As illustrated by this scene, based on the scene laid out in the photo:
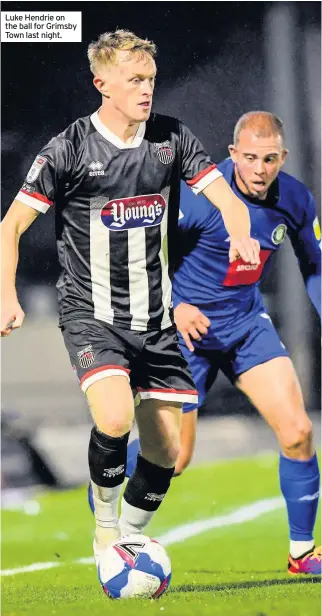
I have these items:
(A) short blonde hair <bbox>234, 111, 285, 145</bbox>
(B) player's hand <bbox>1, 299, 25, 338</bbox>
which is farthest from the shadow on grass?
(A) short blonde hair <bbox>234, 111, 285, 145</bbox>

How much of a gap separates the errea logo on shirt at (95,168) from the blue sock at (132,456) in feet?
4.08

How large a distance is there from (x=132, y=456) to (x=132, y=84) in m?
1.62

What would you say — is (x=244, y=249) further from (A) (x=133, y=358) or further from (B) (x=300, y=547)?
(B) (x=300, y=547)

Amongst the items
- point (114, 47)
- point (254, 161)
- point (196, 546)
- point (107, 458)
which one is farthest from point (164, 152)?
point (196, 546)

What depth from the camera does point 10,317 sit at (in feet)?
11.4

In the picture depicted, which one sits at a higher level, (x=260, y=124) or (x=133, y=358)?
(x=260, y=124)

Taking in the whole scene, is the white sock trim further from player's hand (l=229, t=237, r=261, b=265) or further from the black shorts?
player's hand (l=229, t=237, r=261, b=265)

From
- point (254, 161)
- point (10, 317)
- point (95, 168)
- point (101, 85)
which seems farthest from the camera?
point (254, 161)

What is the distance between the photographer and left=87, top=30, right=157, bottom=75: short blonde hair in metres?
3.74

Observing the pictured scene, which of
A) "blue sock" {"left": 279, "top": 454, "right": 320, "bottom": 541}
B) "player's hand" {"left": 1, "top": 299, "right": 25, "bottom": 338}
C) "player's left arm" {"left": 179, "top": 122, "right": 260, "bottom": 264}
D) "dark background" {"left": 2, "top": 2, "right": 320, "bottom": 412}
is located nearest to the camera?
"player's hand" {"left": 1, "top": 299, "right": 25, "bottom": 338}

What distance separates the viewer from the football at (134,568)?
359cm

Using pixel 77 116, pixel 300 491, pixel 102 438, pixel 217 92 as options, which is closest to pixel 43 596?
pixel 102 438

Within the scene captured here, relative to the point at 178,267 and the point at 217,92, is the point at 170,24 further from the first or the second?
the point at 178,267

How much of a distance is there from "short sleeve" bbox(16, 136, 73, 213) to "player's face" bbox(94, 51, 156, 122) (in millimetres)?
276
